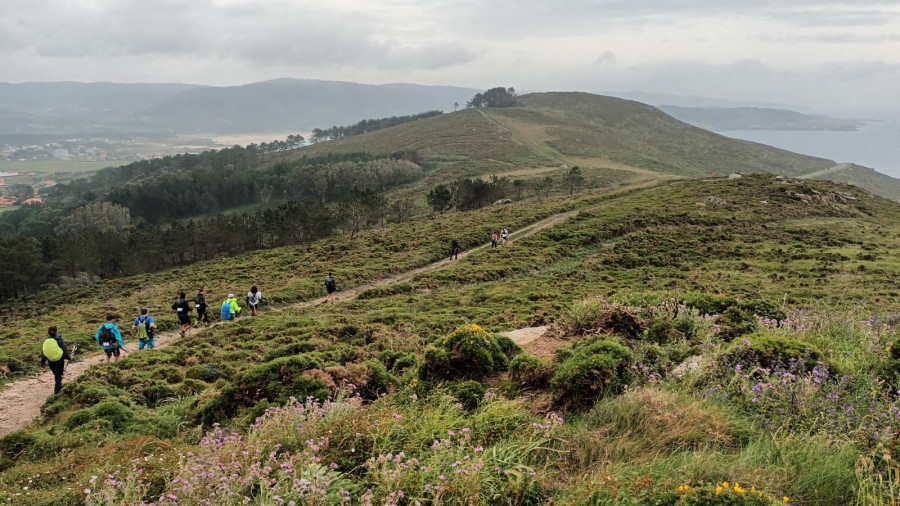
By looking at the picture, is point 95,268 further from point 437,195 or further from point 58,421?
point 58,421

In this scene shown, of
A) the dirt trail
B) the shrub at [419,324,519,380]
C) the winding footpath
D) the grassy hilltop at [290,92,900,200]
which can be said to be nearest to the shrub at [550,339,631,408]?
the shrub at [419,324,519,380]

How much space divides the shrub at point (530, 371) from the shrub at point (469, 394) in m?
0.82

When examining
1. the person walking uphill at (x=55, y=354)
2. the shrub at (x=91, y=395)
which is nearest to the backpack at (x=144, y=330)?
the person walking uphill at (x=55, y=354)

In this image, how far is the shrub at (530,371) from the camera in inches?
281

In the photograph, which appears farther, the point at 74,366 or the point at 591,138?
the point at 591,138

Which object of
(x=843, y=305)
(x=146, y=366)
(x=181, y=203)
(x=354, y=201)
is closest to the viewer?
(x=146, y=366)

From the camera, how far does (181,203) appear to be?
127 metres

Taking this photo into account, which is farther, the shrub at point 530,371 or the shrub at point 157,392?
the shrub at point 157,392

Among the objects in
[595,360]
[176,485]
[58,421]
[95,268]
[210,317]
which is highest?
[595,360]

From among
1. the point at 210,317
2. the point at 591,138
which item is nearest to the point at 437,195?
the point at 210,317

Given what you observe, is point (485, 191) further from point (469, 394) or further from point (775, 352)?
point (469, 394)

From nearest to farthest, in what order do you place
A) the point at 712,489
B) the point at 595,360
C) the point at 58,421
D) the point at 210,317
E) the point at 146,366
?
the point at 712,489 → the point at 595,360 → the point at 58,421 → the point at 146,366 → the point at 210,317

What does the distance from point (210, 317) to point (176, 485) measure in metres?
20.3

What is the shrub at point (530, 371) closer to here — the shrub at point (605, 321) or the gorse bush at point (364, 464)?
the gorse bush at point (364, 464)
